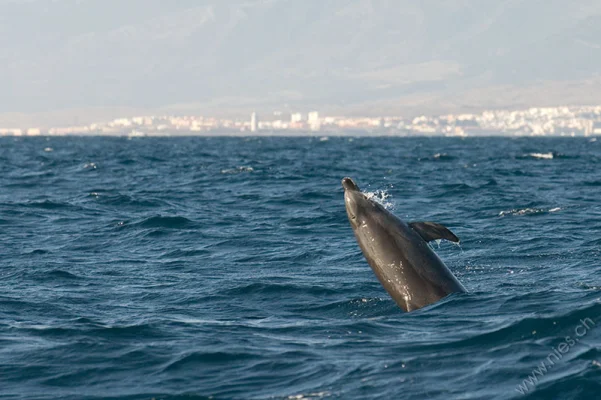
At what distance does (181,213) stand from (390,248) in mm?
17409

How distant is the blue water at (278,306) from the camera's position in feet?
36.1

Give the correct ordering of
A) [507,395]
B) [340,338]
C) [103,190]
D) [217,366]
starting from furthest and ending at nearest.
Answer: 1. [103,190]
2. [340,338]
3. [217,366]
4. [507,395]

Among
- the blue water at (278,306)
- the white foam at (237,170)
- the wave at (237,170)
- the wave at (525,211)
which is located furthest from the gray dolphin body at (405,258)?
the white foam at (237,170)

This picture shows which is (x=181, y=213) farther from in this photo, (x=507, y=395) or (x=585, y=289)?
(x=507, y=395)

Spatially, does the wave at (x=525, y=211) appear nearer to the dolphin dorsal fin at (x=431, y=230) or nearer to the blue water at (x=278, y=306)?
the blue water at (x=278, y=306)

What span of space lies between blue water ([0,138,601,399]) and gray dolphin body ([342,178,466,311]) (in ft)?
0.98

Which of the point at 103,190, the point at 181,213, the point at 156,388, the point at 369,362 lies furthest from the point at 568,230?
the point at 103,190

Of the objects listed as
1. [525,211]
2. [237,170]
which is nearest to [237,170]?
[237,170]

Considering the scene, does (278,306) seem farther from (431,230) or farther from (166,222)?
(166,222)

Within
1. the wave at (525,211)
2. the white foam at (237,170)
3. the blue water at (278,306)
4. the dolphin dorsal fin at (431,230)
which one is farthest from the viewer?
the white foam at (237,170)

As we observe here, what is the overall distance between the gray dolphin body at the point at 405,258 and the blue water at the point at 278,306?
11.8 inches

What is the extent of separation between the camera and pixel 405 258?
46.0 feet

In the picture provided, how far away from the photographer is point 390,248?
14117mm

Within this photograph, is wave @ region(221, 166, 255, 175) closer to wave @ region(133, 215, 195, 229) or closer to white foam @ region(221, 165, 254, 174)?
white foam @ region(221, 165, 254, 174)
